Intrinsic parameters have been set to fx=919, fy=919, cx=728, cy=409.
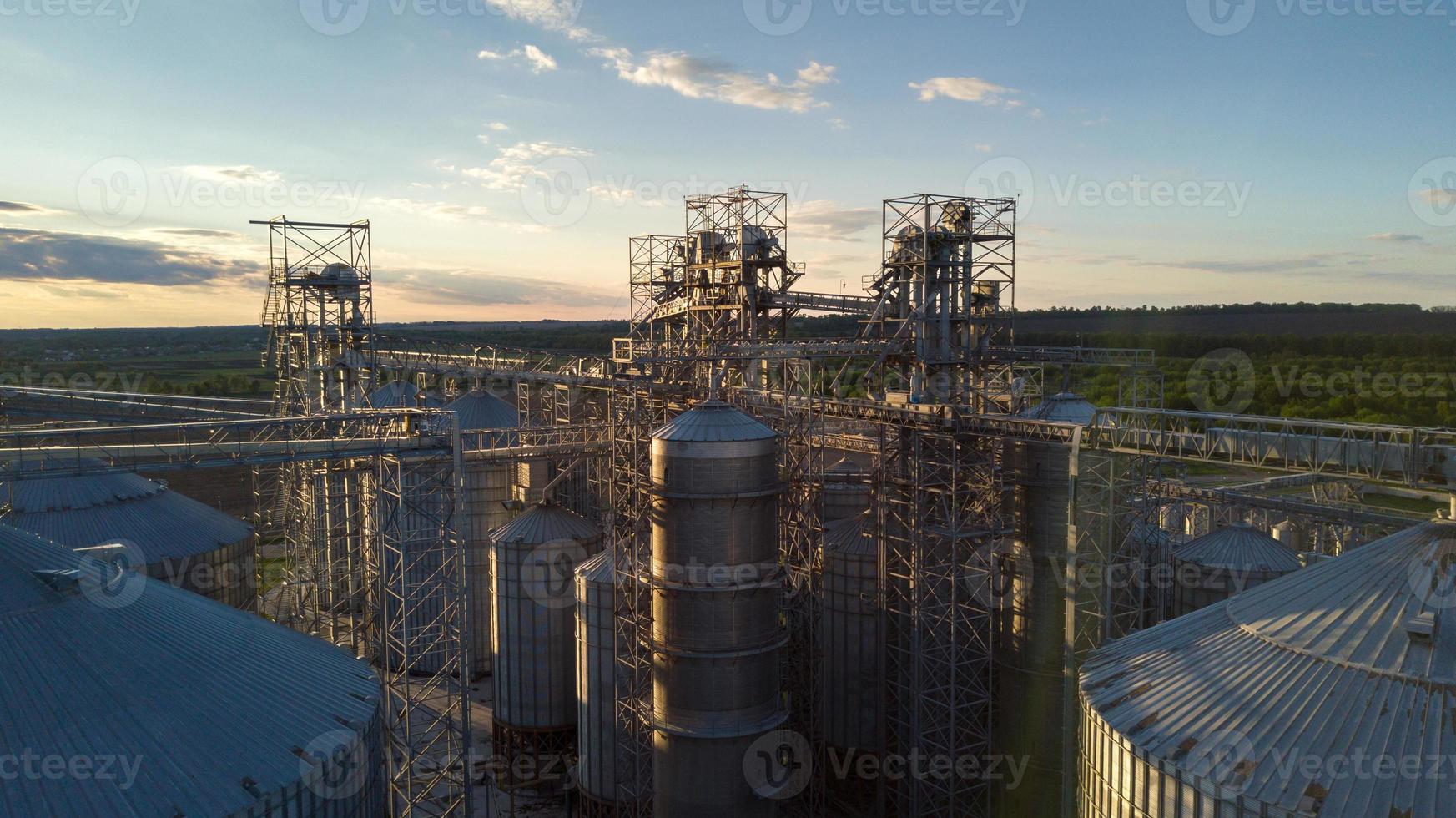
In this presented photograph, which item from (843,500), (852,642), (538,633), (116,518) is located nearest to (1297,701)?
(852,642)

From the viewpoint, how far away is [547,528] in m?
30.7

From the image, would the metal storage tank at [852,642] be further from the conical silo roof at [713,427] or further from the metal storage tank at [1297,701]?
the metal storage tank at [1297,701]

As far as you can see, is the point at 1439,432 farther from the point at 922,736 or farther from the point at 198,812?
the point at 198,812

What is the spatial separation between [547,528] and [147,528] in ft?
40.9

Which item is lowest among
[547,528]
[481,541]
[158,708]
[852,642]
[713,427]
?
[852,642]

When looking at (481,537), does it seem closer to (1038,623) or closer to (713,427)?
(713,427)

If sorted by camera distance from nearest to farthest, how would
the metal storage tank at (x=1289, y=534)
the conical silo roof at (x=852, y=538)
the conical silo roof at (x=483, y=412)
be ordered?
the conical silo roof at (x=852, y=538) → the conical silo roof at (x=483, y=412) → the metal storage tank at (x=1289, y=534)

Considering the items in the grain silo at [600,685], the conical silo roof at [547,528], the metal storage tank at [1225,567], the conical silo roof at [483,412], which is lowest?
the grain silo at [600,685]

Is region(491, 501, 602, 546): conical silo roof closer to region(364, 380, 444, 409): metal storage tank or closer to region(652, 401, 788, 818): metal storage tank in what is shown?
region(652, 401, 788, 818): metal storage tank

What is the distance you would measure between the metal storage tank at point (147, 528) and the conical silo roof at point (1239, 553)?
1198 inches

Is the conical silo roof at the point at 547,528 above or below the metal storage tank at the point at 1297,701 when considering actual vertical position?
below

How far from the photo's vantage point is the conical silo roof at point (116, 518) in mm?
27641

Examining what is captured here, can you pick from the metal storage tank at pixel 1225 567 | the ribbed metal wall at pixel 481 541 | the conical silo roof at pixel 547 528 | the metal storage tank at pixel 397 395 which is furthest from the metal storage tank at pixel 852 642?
the metal storage tank at pixel 397 395

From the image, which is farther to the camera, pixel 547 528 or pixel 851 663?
pixel 547 528
